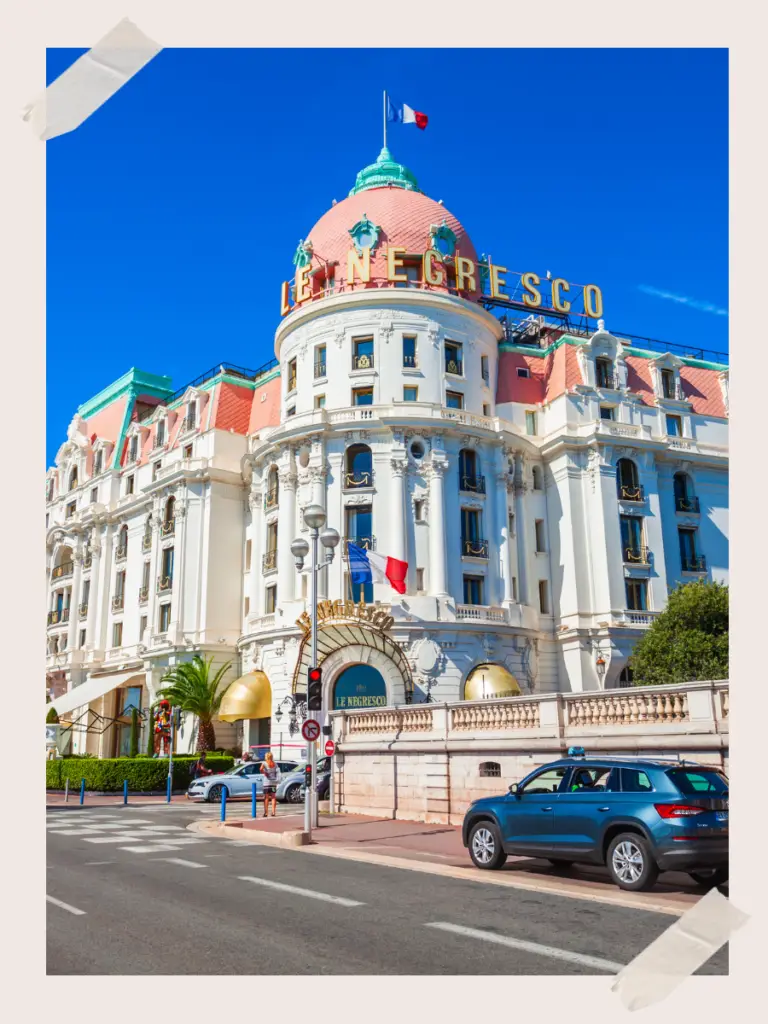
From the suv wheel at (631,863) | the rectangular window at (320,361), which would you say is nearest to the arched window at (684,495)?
the rectangular window at (320,361)

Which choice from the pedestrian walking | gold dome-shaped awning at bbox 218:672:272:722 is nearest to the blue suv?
the pedestrian walking

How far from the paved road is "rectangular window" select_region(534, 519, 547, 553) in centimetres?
3203

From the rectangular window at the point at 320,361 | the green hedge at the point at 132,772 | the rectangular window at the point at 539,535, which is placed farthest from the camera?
the rectangular window at the point at 539,535

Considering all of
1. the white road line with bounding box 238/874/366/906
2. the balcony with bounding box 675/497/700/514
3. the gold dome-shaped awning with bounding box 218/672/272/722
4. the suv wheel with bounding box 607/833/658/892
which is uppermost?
the balcony with bounding box 675/497/700/514

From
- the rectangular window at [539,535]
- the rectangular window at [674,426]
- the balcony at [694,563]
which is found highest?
the rectangular window at [674,426]

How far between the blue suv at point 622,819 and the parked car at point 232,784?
20.6 meters

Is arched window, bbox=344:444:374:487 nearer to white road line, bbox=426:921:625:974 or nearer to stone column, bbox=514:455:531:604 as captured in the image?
stone column, bbox=514:455:531:604

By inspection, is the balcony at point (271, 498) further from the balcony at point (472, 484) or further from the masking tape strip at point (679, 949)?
the masking tape strip at point (679, 949)

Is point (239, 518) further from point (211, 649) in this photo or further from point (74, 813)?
point (74, 813)

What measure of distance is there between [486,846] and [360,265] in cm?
3470

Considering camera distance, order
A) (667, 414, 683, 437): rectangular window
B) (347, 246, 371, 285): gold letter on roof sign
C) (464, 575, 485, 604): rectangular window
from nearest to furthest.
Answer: (464, 575, 485, 604): rectangular window
(347, 246, 371, 285): gold letter on roof sign
(667, 414, 683, 437): rectangular window

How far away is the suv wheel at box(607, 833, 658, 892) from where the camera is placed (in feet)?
38.6

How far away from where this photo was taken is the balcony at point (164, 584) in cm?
5053

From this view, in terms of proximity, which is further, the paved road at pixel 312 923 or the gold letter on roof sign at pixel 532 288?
the gold letter on roof sign at pixel 532 288
